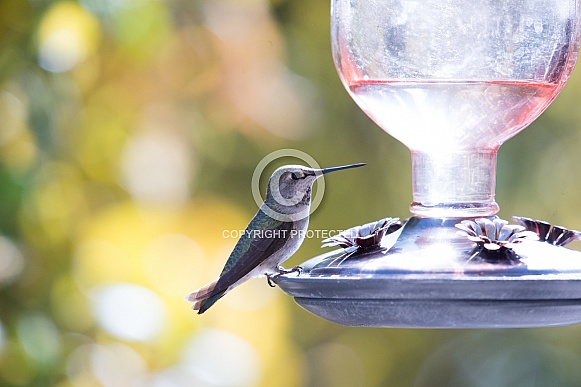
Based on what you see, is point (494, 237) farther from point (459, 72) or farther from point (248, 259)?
point (248, 259)

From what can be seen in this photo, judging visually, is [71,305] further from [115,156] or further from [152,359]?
[115,156]

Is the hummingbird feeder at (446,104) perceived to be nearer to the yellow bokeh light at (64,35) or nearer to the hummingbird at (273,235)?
the hummingbird at (273,235)

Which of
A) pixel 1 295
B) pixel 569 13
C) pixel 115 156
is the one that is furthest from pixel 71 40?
pixel 569 13

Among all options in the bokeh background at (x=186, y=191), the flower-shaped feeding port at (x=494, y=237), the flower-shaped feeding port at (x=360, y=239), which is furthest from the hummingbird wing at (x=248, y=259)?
the bokeh background at (x=186, y=191)

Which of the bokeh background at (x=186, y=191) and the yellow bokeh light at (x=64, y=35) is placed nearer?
the yellow bokeh light at (x=64, y=35)

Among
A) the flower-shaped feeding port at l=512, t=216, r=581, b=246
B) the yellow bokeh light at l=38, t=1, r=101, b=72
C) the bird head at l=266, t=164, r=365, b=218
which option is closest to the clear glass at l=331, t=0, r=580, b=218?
the flower-shaped feeding port at l=512, t=216, r=581, b=246

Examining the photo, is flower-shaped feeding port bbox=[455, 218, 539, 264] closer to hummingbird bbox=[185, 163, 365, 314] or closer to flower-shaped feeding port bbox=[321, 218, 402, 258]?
flower-shaped feeding port bbox=[321, 218, 402, 258]

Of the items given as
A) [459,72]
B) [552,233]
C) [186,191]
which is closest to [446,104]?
[459,72]

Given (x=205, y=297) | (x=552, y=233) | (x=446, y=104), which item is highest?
(x=446, y=104)
